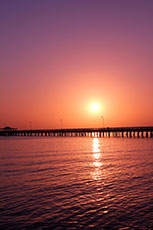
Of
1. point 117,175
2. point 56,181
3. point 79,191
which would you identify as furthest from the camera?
point 117,175

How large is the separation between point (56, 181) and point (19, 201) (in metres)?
4.22

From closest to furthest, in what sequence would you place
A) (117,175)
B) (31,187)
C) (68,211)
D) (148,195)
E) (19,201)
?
(68,211) < (19,201) < (148,195) < (31,187) < (117,175)

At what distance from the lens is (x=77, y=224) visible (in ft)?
25.8

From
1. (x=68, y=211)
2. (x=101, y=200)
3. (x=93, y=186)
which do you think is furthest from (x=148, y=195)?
(x=68, y=211)

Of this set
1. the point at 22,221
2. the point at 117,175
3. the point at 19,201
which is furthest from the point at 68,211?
the point at 117,175

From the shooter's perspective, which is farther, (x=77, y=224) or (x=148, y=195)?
(x=148, y=195)

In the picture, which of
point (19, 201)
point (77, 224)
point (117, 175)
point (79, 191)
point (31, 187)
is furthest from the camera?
point (117, 175)

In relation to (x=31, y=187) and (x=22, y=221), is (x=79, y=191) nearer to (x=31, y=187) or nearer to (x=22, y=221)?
(x=31, y=187)

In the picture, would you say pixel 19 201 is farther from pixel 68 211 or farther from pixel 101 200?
pixel 101 200

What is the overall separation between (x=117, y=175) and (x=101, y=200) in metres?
5.81

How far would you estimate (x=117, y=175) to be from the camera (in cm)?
1608

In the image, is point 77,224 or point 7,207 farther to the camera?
point 7,207

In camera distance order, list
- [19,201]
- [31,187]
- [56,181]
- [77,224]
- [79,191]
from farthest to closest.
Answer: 1. [56,181]
2. [31,187]
3. [79,191]
4. [19,201]
5. [77,224]

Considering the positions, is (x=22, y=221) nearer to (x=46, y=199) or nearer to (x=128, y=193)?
(x=46, y=199)
